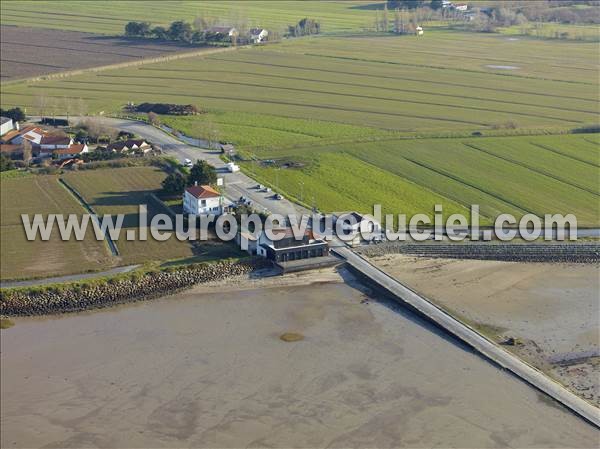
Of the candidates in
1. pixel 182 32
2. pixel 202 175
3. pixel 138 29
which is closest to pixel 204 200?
pixel 202 175

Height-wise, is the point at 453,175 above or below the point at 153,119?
below

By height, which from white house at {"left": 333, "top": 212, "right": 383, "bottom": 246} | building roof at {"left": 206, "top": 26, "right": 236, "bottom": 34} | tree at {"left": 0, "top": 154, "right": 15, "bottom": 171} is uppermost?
building roof at {"left": 206, "top": 26, "right": 236, "bottom": 34}

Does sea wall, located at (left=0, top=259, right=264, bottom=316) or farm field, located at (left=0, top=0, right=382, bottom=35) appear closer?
sea wall, located at (left=0, top=259, right=264, bottom=316)

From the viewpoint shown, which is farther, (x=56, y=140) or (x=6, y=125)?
(x=6, y=125)

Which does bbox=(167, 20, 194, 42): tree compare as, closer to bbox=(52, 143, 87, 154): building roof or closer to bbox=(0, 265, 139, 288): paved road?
bbox=(52, 143, 87, 154): building roof

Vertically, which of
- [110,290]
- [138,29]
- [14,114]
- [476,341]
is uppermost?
[138,29]

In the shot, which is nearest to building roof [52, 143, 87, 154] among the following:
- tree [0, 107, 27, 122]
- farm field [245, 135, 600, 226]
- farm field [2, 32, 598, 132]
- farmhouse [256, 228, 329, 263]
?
tree [0, 107, 27, 122]

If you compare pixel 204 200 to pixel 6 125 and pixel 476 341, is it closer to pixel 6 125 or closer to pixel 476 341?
pixel 476 341
